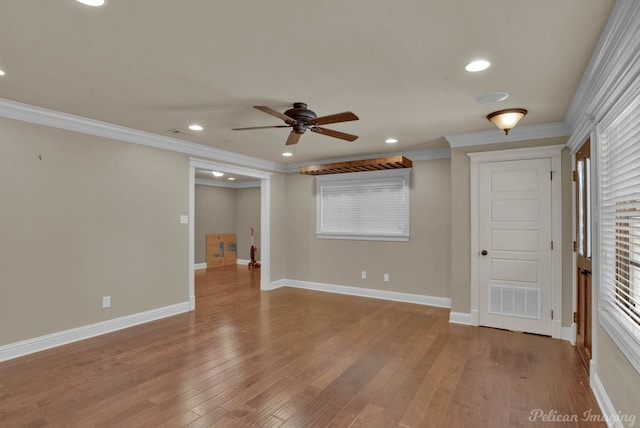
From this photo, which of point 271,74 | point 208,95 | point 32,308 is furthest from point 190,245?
point 271,74

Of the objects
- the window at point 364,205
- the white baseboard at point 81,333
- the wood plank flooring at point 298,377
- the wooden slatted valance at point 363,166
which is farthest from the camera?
the window at point 364,205

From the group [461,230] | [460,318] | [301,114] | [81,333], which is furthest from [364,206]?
[81,333]

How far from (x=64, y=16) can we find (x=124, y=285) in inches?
130

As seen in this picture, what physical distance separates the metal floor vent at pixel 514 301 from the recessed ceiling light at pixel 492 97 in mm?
2389

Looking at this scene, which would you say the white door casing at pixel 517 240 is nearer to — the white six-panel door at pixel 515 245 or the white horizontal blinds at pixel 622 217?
the white six-panel door at pixel 515 245

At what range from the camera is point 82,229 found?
3893 mm

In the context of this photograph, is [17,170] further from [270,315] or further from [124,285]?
[270,315]

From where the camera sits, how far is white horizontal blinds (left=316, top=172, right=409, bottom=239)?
5805mm

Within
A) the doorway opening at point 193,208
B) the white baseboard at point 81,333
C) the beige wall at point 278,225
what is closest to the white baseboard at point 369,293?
the beige wall at point 278,225

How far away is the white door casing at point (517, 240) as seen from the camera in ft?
13.2

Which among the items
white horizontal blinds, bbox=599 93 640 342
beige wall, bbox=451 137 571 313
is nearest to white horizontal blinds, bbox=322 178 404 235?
beige wall, bbox=451 137 571 313

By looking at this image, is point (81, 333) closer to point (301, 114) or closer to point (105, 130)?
point (105, 130)

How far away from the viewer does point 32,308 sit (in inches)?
137

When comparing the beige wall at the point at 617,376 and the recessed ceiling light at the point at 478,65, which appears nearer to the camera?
the beige wall at the point at 617,376
